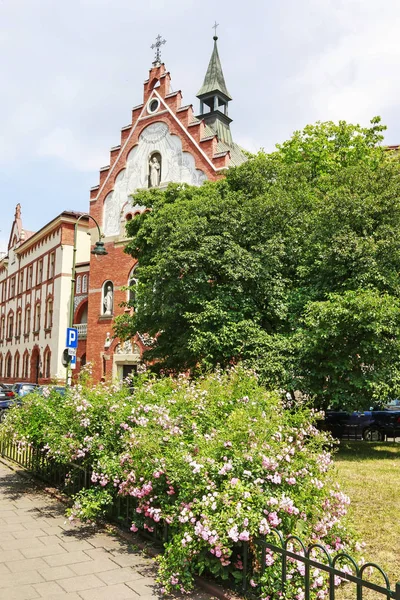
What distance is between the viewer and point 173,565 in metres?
4.95

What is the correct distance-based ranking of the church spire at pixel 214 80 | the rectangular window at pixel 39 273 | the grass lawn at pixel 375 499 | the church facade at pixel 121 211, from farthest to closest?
the rectangular window at pixel 39 273, the church spire at pixel 214 80, the church facade at pixel 121 211, the grass lawn at pixel 375 499

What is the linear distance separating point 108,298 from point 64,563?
2730cm

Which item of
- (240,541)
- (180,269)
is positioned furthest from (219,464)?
(180,269)

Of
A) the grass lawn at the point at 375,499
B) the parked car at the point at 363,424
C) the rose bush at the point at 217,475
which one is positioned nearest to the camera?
the rose bush at the point at 217,475

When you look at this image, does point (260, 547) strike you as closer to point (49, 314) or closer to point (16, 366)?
point (49, 314)

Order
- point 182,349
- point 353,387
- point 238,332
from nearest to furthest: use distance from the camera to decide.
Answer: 1. point 353,387
2. point 238,332
3. point 182,349

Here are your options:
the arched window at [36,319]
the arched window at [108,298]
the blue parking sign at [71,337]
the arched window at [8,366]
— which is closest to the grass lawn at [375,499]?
the blue parking sign at [71,337]

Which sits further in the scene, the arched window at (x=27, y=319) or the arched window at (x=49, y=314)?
the arched window at (x=27, y=319)

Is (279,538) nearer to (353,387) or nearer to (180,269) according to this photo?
(353,387)

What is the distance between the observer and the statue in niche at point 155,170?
30.5 meters

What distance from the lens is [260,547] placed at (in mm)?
4723

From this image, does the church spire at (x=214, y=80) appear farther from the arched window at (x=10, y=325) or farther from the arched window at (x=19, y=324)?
the arched window at (x=10, y=325)

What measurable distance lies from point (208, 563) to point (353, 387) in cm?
1024

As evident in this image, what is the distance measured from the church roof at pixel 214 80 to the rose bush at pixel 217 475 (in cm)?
3578
